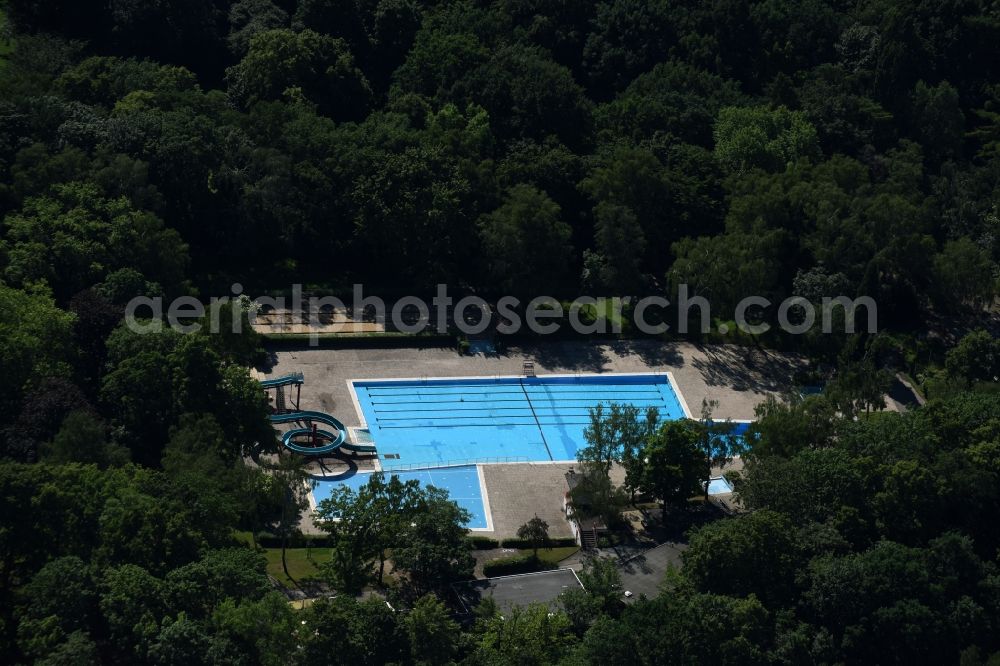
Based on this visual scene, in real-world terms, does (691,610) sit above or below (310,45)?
below

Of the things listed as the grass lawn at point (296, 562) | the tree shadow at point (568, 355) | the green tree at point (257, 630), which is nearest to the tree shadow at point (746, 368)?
the tree shadow at point (568, 355)

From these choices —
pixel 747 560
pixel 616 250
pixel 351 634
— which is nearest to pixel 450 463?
pixel 616 250

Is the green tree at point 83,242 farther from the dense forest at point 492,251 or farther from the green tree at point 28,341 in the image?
the green tree at point 28,341

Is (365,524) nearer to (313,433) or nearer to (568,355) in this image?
(313,433)

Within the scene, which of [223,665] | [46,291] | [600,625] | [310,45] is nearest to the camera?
[223,665]

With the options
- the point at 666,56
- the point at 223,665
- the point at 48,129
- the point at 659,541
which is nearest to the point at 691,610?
the point at 659,541

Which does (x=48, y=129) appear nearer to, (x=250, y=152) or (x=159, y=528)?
(x=250, y=152)

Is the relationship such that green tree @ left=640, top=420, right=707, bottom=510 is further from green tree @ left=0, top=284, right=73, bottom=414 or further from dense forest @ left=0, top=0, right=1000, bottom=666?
green tree @ left=0, top=284, right=73, bottom=414
